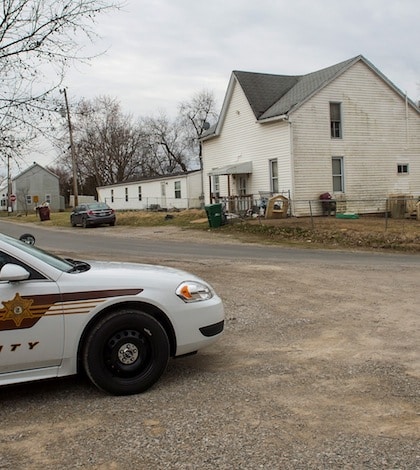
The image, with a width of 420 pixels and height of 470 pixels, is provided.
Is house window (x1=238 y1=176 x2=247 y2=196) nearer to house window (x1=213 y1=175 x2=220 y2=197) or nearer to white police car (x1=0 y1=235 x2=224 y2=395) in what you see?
house window (x1=213 y1=175 x2=220 y2=197)

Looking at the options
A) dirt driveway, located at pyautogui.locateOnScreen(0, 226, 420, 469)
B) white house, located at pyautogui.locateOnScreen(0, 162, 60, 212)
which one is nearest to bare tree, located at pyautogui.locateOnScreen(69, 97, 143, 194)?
white house, located at pyautogui.locateOnScreen(0, 162, 60, 212)

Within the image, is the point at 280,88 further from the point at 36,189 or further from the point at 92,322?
the point at 36,189

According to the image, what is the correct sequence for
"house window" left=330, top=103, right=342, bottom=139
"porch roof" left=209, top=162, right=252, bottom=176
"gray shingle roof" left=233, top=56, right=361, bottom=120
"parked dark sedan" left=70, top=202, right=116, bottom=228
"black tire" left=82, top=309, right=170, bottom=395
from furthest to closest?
1. "parked dark sedan" left=70, top=202, right=116, bottom=228
2. "porch roof" left=209, top=162, right=252, bottom=176
3. "house window" left=330, top=103, right=342, bottom=139
4. "gray shingle roof" left=233, top=56, right=361, bottom=120
5. "black tire" left=82, top=309, right=170, bottom=395

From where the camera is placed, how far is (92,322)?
4.29m

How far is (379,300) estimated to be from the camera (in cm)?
812

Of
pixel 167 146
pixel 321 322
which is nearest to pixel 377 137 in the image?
pixel 321 322

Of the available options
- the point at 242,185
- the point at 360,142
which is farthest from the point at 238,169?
the point at 360,142

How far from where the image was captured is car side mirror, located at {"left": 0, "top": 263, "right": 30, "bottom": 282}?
4.00 meters

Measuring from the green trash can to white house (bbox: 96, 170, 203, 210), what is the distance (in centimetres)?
1353

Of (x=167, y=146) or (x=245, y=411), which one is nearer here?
(x=245, y=411)

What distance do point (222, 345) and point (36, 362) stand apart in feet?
7.50

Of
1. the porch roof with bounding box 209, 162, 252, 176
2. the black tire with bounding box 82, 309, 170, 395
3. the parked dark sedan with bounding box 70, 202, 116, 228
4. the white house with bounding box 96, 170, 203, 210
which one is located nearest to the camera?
the black tire with bounding box 82, 309, 170, 395

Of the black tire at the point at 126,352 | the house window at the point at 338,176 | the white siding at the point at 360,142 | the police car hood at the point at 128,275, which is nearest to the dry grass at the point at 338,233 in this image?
the white siding at the point at 360,142

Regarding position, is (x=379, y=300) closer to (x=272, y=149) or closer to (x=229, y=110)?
(x=272, y=149)
